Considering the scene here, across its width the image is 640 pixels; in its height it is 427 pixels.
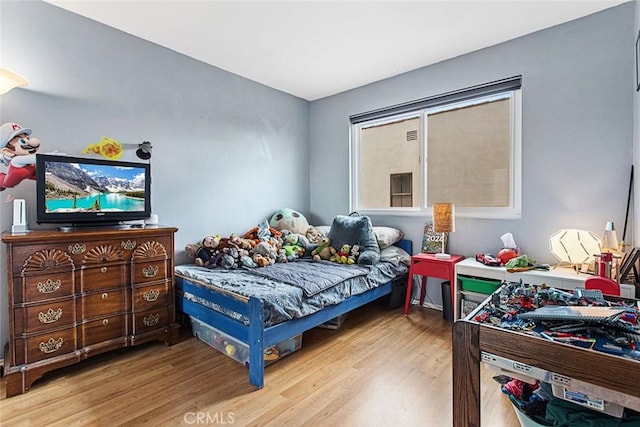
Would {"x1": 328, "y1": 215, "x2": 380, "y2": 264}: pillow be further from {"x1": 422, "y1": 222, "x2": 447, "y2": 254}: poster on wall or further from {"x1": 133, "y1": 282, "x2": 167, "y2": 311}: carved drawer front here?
{"x1": 133, "y1": 282, "x2": 167, "y2": 311}: carved drawer front

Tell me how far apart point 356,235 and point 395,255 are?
0.45m

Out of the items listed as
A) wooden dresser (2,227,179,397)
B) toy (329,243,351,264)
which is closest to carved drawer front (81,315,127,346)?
wooden dresser (2,227,179,397)

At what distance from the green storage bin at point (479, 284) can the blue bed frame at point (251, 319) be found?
0.95 meters

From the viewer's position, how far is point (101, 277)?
2.04m

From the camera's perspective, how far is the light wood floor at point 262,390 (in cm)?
156

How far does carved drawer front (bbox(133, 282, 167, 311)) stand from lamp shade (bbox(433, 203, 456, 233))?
238cm

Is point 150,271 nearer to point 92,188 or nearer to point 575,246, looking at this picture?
point 92,188

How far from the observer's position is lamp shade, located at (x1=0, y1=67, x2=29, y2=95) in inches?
71.7

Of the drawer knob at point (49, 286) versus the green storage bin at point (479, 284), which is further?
the green storage bin at point (479, 284)

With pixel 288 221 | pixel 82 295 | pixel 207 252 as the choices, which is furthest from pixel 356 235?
pixel 82 295

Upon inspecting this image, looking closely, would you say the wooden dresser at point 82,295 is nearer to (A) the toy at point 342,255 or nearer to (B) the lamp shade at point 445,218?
(A) the toy at point 342,255

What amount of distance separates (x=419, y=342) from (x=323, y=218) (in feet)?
6.73

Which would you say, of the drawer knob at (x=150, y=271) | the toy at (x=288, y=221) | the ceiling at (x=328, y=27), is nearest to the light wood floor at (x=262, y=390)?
the drawer knob at (x=150, y=271)

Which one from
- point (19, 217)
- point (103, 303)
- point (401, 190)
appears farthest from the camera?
point (401, 190)
